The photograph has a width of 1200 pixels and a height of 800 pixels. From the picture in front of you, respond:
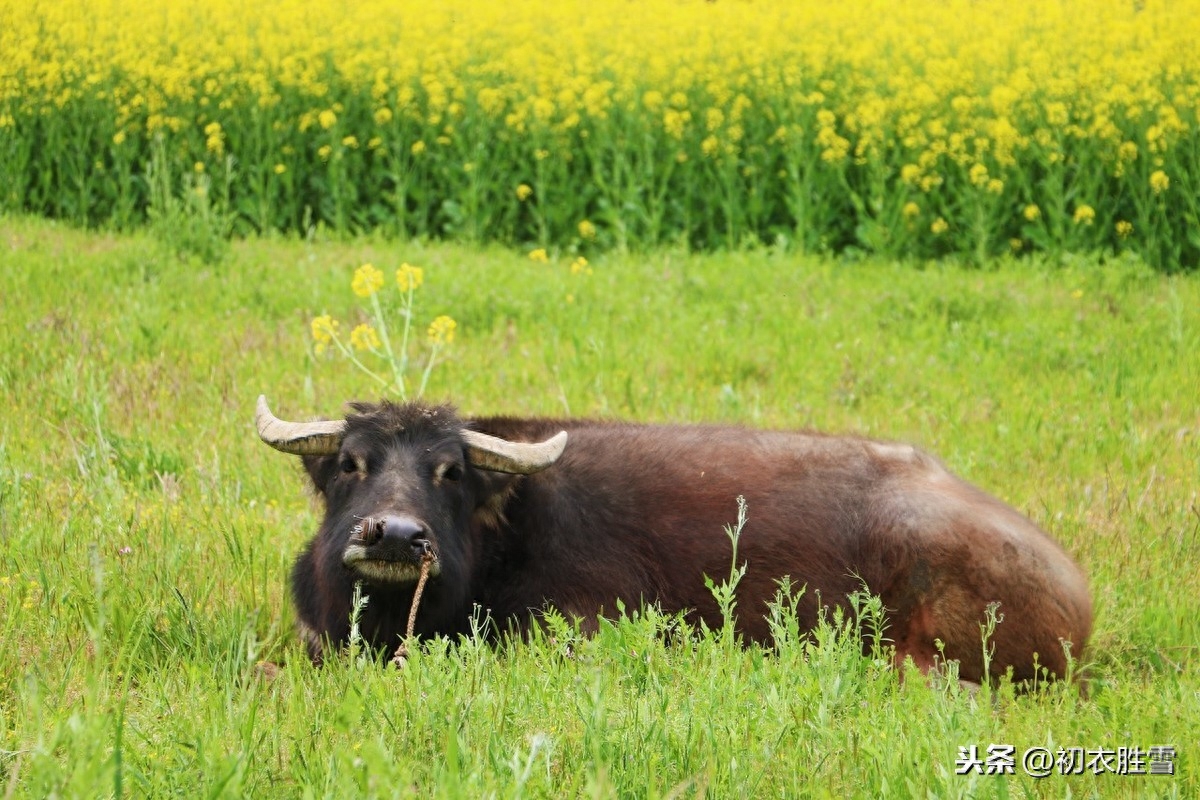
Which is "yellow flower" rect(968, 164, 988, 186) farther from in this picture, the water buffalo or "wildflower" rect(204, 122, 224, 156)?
the water buffalo

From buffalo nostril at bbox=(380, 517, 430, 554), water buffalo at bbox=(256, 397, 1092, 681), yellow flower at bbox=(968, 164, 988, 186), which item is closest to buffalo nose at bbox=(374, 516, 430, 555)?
buffalo nostril at bbox=(380, 517, 430, 554)

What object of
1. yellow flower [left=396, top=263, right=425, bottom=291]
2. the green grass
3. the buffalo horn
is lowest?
the green grass

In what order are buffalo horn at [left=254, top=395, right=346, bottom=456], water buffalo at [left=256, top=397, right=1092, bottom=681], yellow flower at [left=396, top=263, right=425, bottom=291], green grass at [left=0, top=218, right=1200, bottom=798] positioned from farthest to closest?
yellow flower at [left=396, top=263, right=425, bottom=291] → buffalo horn at [left=254, top=395, right=346, bottom=456] → water buffalo at [left=256, top=397, right=1092, bottom=681] → green grass at [left=0, top=218, right=1200, bottom=798]

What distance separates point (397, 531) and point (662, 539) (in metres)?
1.27

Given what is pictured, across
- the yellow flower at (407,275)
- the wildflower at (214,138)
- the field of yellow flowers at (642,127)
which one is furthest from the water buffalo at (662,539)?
the wildflower at (214,138)

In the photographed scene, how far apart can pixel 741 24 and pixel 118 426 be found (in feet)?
33.4

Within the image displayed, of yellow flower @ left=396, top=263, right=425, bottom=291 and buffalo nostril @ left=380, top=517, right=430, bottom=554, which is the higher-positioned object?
yellow flower @ left=396, top=263, right=425, bottom=291

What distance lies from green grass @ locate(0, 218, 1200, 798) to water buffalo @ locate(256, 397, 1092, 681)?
0.29 meters

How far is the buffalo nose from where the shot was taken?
5.07 m

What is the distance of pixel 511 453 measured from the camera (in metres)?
5.69

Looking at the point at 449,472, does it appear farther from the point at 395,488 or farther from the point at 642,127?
the point at 642,127

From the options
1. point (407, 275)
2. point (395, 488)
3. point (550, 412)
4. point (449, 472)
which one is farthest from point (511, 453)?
point (550, 412)

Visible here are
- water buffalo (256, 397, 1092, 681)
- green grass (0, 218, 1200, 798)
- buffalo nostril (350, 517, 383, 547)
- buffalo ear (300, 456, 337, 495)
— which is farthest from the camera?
buffalo ear (300, 456, 337, 495)

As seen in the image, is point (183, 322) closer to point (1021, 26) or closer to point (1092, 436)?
point (1092, 436)
